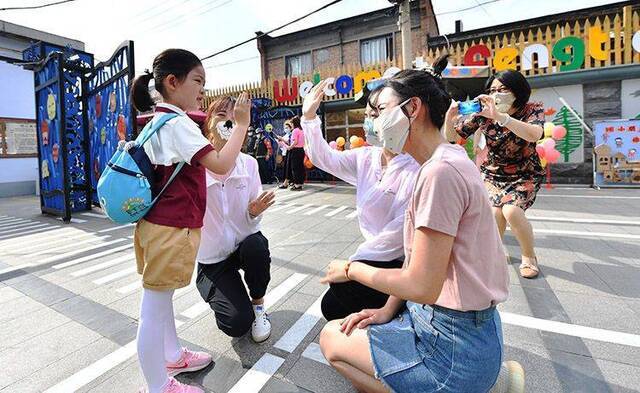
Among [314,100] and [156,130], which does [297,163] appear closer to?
[314,100]

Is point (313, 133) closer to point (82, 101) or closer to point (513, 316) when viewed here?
point (513, 316)

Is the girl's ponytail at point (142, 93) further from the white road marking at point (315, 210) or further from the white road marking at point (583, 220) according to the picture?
the white road marking at point (583, 220)

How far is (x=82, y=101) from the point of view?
676cm

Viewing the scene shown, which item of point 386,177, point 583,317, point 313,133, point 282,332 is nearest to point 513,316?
point 583,317

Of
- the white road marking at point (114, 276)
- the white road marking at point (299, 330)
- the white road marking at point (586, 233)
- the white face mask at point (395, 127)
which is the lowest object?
the white road marking at point (299, 330)

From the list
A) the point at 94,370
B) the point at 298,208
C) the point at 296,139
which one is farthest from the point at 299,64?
the point at 94,370

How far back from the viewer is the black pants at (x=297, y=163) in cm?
909

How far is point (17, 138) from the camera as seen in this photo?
36.2ft

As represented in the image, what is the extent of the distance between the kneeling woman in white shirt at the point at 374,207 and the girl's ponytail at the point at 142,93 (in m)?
0.80

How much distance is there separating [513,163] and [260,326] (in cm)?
246

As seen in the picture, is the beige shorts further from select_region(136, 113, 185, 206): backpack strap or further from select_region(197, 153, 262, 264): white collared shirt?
select_region(197, 153, 262, 264): white collared shirt

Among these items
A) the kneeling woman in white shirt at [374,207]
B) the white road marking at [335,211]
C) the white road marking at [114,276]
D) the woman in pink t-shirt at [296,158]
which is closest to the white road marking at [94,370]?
the kneeling woman in white shirt at [374,207]

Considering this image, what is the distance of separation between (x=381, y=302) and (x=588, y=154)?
8686 mm

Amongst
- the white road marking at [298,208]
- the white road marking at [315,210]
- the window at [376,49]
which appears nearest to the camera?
the white road marking at [315,210]
